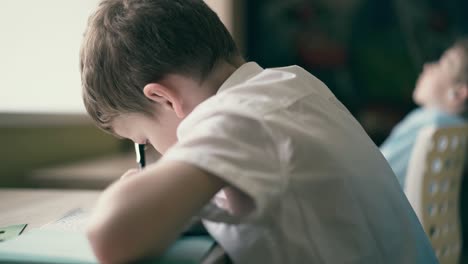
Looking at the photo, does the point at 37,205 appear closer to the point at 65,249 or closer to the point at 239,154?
the point at 65,249

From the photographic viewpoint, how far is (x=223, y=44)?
2.57 ft

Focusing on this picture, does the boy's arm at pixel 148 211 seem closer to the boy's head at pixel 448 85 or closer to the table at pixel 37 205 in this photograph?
the table at pixel 37 205

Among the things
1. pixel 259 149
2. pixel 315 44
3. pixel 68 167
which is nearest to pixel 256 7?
pixel 315 44

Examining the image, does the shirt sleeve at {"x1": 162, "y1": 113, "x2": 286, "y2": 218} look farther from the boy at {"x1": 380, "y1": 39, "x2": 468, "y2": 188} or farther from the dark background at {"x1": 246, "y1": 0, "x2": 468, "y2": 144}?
the dark background at {"x1": 246, "y1": 0, "x2": 468, "y2": 144}

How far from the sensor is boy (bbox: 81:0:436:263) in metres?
0.54

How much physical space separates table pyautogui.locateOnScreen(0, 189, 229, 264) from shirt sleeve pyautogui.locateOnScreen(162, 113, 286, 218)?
39 centimetres

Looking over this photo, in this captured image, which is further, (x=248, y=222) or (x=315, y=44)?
(x=315, y=44)

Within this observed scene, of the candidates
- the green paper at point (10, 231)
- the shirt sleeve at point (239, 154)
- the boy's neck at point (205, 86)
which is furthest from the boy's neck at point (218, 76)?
the green paper at point (10, 231)

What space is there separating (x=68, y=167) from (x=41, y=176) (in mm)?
201

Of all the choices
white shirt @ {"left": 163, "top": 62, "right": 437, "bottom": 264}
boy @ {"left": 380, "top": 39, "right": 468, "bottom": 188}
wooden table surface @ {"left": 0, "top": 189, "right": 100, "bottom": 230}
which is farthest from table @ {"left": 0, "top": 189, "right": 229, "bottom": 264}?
boy @ {"left": 380, "top": 39, "right": 468, "bottom": 188}

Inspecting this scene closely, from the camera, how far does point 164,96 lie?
73 cm

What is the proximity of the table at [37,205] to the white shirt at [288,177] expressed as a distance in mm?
381

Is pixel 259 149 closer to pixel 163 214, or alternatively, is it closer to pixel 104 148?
pixel 163 214

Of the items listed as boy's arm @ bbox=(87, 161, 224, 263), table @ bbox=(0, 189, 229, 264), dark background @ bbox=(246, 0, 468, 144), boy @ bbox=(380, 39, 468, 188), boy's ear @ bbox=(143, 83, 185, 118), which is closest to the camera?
boy's arm @ bbox=(87, 161, 224, 263)
